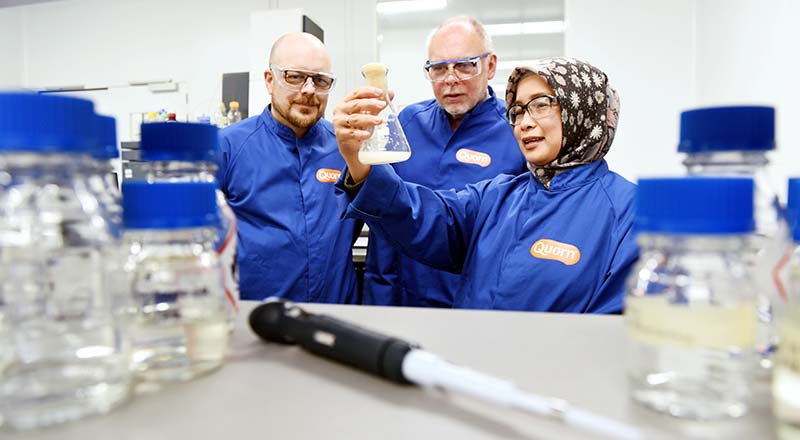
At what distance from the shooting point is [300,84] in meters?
1.95

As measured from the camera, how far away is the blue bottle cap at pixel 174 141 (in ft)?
2.22

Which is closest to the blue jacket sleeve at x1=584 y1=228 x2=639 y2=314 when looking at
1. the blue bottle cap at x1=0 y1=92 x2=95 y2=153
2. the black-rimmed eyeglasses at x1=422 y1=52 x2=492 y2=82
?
the blue bottle cap at x1=0 y1=92 x2=95 y2=153

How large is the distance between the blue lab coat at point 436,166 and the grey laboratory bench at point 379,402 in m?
1.11

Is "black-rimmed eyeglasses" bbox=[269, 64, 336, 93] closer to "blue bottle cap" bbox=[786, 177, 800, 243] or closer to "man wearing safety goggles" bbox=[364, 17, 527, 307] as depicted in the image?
"man wearing safety goggles" bbox=[364, 17, 527, 307]

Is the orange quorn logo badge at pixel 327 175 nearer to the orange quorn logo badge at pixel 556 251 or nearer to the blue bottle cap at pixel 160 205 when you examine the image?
the orange quorn logo badge at pixel 556 251

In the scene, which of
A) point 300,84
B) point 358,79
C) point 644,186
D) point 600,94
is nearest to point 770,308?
point 644,186

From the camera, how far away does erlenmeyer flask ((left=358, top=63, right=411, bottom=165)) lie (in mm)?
1109

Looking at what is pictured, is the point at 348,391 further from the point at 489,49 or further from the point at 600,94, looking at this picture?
the point at 489,49

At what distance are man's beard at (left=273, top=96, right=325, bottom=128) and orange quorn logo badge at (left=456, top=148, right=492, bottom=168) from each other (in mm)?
564

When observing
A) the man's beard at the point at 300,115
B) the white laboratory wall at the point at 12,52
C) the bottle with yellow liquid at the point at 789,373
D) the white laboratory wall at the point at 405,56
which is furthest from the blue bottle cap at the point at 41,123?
the white laboratory wall at the point at 405,56

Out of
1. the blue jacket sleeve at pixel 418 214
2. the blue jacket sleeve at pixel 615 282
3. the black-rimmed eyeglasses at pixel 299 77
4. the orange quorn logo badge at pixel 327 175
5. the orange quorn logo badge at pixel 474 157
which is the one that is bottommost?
the blue jacket sleeve at pixel 615 282

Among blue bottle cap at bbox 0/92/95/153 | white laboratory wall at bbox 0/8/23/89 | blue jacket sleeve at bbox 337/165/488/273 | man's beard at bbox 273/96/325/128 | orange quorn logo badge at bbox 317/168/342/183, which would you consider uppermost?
white laboratory wall at bbox 0/8/23/89

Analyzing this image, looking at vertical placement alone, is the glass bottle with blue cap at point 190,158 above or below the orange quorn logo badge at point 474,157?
below

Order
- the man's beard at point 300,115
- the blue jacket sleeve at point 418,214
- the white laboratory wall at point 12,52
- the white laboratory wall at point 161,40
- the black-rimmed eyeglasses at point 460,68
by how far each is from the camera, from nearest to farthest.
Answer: the blue jacket sleeve at point 418,214, the man's beard at point 300,115, the black-rimmed eyeglasses at point 460,68, the white laboratory wall at point 161,40, the white laboratory wall at point 12,52
